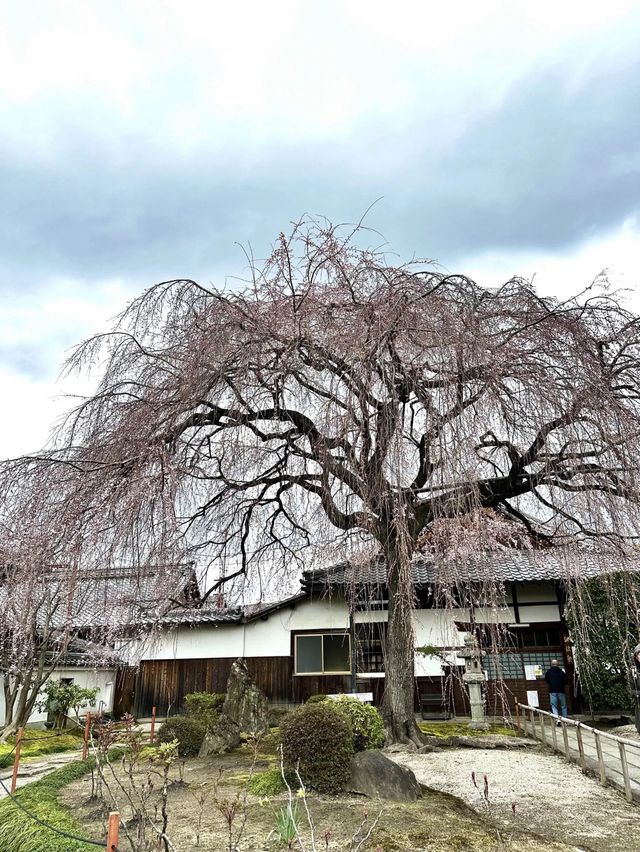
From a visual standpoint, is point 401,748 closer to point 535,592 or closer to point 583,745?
point 583,745

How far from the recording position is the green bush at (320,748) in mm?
6559

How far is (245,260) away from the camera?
615cm

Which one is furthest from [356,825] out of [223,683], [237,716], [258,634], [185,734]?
[223,683]

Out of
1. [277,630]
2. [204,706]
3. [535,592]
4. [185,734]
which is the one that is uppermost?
[535,592]

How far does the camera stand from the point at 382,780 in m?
6.31

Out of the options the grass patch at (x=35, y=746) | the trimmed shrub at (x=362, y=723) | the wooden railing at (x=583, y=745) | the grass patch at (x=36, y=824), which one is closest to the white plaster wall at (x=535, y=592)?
the wooden railing at (x=583, y=745)

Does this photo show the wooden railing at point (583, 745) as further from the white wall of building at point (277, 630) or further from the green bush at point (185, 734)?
the green bush at point (185, 734)

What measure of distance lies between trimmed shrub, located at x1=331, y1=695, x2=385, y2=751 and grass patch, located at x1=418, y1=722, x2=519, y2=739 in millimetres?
3493

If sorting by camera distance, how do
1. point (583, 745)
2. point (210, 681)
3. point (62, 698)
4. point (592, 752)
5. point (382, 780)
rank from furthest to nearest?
point (210, 681), point (62, 698), point (592, 752), point (583, 745), point (382, 780)

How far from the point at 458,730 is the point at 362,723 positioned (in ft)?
18.7

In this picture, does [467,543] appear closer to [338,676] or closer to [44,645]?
[44,645]

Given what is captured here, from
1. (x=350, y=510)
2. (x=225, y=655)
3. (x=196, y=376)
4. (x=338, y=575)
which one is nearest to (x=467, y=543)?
(x=350, y=510)

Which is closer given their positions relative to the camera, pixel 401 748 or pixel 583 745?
pixel 401 748

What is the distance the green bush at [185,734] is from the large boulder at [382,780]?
437 cm
